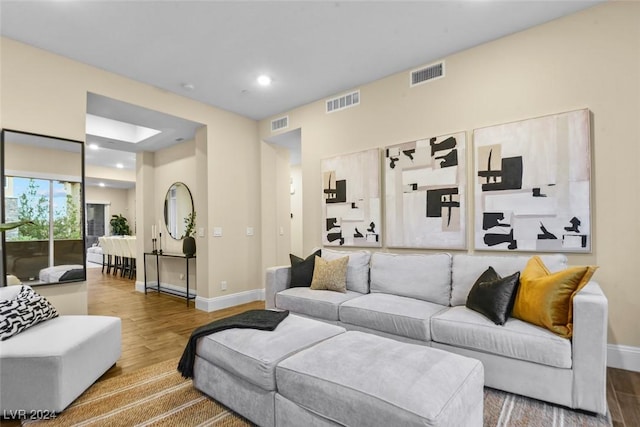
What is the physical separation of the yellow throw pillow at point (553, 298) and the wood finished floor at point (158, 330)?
593 millimetres

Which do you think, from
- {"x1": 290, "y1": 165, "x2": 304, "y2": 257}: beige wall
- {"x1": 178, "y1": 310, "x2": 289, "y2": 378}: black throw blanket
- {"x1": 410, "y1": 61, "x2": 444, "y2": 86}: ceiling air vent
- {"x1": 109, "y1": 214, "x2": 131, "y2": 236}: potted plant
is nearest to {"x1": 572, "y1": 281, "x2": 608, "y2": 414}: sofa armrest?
{"x1": 178, "y1": 310, "x2": 289, "y2": 378}: black throw blanket

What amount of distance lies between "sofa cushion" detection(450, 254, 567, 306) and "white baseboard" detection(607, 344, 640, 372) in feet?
2.56

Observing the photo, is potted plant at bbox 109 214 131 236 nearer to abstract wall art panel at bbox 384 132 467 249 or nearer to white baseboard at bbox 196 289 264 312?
white baseboard at bbox 196 289 264 312

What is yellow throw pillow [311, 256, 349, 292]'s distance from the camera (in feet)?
11.2

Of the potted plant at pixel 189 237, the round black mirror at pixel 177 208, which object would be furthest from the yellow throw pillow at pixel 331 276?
the round black mirror at pixel 177 208

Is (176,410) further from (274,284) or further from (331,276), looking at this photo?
(331,276)

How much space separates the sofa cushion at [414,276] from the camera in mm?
2938

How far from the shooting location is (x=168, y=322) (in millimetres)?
4062

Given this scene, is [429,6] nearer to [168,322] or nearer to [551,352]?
[551,352]

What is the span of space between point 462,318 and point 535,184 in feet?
4.58

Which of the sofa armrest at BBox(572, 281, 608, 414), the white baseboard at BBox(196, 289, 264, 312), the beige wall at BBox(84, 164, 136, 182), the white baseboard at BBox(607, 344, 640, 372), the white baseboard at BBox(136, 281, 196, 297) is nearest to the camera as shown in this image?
the sofa armrest at BBox(572, 281, 608, 414)

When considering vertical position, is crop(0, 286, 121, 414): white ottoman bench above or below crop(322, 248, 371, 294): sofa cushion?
below

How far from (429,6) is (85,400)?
3886mm

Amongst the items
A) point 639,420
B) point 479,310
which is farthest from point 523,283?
point 639,420
